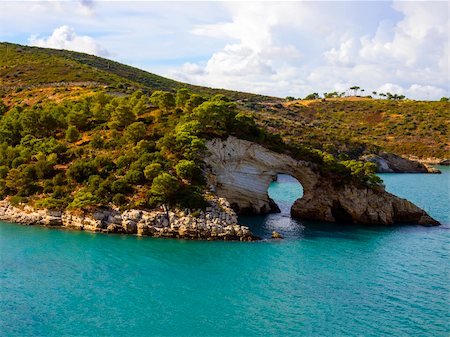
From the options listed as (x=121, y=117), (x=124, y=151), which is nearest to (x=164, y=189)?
(x=124, y=151)

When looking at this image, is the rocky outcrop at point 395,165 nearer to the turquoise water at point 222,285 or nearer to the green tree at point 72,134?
the turquoise water at point 222,285

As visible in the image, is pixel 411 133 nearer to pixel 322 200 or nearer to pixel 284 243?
pixel 322 200

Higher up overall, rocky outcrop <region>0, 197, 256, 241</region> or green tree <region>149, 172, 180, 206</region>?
green tree <region>149, 172, 180, 206</region>

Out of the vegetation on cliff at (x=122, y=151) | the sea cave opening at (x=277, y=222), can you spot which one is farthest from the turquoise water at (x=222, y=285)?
the vegetation on cliff at (x=122, y=151)

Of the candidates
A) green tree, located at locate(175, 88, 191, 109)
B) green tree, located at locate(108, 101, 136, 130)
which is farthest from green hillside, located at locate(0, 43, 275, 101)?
green tree, located at locate(108, 101, 136, 130)

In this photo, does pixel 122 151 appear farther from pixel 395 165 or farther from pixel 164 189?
pixel 395 165

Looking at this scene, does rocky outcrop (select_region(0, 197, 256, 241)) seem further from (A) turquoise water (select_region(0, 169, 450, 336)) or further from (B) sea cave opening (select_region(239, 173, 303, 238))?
(B) sea cave opening (select_region(239, 173, 303, 238))

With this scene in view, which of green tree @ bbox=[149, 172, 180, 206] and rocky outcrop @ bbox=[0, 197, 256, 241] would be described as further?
green tree @ bbox=[149, 172, 180, 206]
